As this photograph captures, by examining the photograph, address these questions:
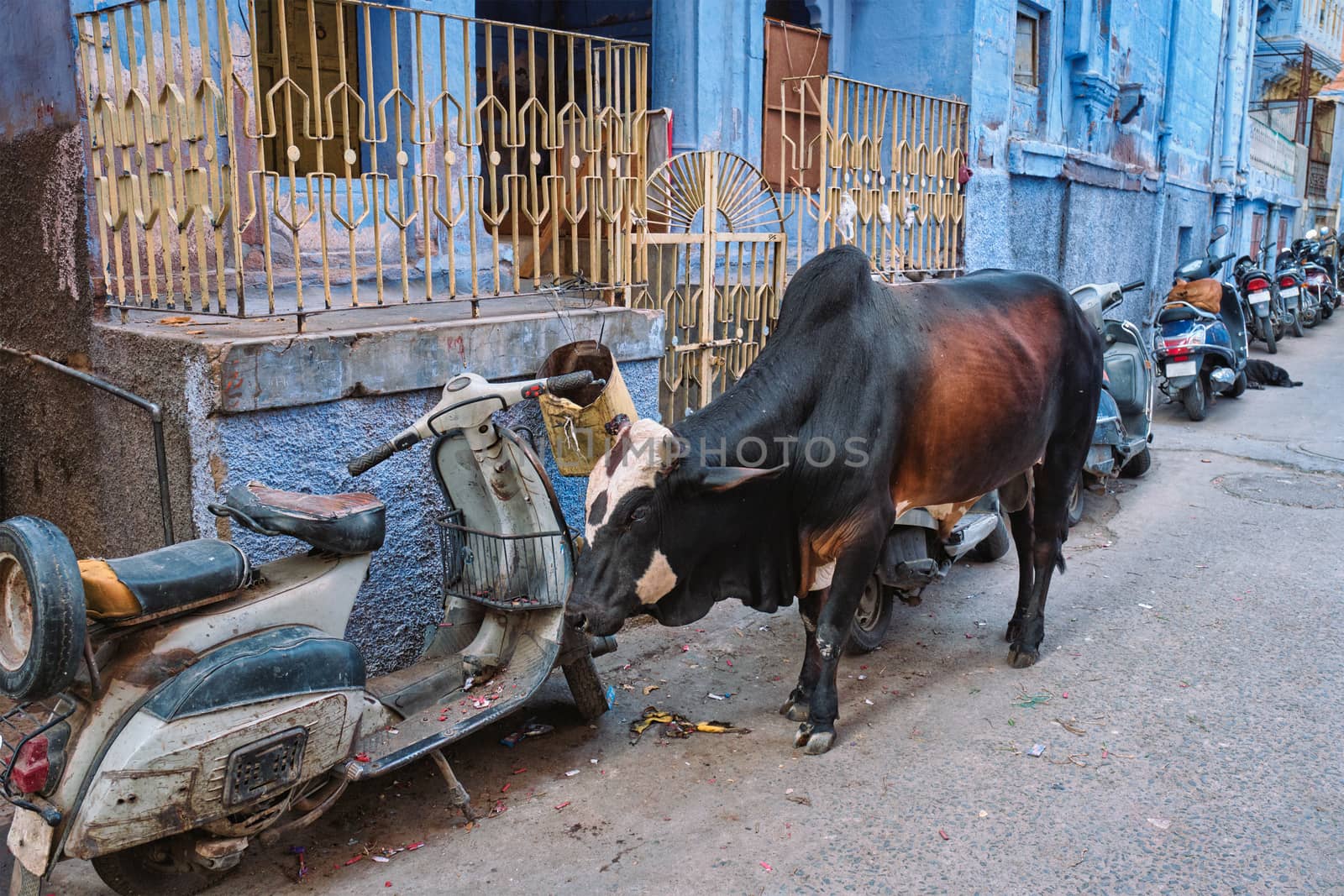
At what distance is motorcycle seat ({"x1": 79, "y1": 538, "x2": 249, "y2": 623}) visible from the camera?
107 inches

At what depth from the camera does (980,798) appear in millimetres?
3691

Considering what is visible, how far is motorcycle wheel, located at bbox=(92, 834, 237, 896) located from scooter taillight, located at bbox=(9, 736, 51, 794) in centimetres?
33

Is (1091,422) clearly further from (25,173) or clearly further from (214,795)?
(25,173)

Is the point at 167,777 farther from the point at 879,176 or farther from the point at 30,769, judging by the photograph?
the point at 879,176

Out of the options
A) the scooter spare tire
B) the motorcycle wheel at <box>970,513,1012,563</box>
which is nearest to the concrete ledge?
the scooter spare tire

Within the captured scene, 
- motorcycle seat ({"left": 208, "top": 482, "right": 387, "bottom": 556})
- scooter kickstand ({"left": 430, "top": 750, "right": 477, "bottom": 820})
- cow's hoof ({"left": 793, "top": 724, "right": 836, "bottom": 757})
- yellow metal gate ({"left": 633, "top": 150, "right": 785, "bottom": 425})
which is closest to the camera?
motorcycle seat ({"left": 208, "top": 482, "right": 387, "bottom": 556})

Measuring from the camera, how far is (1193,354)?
992 centimetres

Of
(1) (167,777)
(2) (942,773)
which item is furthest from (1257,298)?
(1) (167,777)

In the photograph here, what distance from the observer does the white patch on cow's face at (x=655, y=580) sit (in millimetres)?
3682

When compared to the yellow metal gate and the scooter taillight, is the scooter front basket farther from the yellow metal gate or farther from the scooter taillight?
the yellow metal gate

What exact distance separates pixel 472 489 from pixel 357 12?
12.1 ft

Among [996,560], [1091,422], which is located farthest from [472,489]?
[996,560]

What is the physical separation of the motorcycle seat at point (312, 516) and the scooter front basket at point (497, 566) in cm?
55

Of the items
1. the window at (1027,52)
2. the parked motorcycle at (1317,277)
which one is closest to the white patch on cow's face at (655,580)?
the window at (1027,52)
